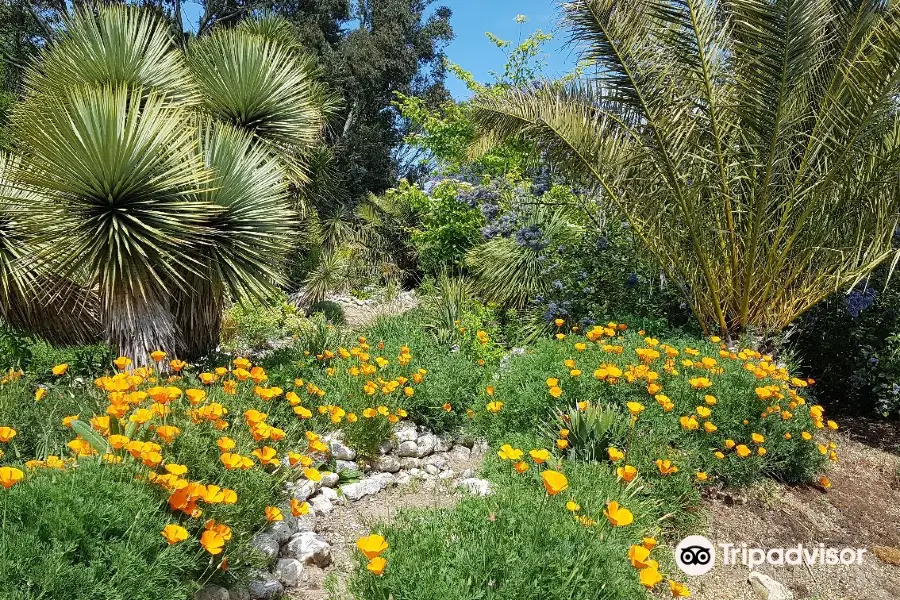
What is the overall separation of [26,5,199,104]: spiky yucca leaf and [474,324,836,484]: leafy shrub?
522 centimetres

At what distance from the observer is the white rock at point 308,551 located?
280 centimetres

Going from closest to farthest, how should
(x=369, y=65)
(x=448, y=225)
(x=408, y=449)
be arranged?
(x=408, y=449) → (x=448, y=225) → (x=369, y=65)

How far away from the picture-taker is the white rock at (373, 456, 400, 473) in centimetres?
404

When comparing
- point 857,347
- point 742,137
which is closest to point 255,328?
point 742,137

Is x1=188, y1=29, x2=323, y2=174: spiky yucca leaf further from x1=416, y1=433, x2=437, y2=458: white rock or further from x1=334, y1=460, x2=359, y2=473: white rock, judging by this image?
x1=334, y1=460, x2=359, y2=473: white rock

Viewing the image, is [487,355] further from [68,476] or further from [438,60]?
[438,60]

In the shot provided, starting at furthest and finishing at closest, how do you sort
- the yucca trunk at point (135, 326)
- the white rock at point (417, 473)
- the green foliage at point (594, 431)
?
the yucca trunk at point (135, 326) → the white rock at point (417, 473) → the green foliage at point (594, 431)

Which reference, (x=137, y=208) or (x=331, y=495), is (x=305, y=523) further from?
(x=137, y=208)

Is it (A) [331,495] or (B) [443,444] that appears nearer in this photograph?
(A) [331,495]

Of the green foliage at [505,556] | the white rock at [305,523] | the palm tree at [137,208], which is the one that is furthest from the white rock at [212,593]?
the palm tree at [137,208]

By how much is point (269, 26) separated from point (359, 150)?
26.6 feet

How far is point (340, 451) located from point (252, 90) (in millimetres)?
5426

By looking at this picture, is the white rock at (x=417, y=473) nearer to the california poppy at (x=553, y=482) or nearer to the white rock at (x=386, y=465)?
the white rock at (x=386, y=465)

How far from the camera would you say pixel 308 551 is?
2807 millimetres
